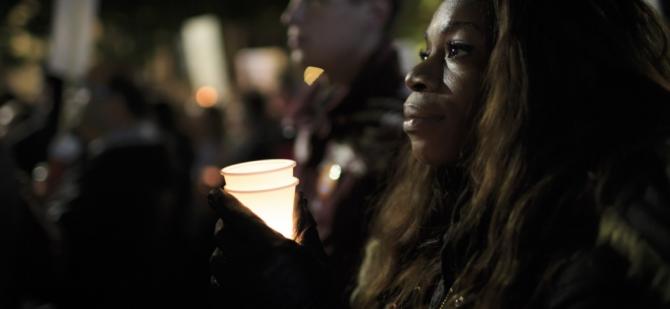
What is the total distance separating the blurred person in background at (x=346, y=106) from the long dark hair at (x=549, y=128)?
4.81 ft

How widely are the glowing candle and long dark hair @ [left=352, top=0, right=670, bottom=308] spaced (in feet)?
1.40

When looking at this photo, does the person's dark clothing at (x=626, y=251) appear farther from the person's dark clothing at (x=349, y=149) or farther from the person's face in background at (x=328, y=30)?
the person's face in background at (x=328, y=30)

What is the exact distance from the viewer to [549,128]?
60.1 inches

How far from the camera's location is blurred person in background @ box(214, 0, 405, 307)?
3098 mm

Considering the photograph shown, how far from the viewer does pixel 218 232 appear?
1.83 metres

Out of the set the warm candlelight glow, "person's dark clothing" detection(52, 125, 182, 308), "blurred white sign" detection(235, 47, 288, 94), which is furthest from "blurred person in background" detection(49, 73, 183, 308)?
"blurred white sign" detection(235, 47, 288, 94)

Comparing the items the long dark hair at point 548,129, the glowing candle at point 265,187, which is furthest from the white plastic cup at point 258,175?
the long dark hair at point 548,129

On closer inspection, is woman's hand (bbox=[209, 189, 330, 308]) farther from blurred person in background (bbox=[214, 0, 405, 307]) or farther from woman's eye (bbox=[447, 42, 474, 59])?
blurred person in background (bbox=[214, 0, 405, 307])

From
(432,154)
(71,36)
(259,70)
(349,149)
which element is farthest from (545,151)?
(259,70)

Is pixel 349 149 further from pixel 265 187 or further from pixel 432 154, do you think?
pixel 432 154

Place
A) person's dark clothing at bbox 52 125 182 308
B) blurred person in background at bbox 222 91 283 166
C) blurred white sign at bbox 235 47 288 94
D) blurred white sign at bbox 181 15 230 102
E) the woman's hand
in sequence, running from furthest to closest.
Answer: blurred white sign at bbox 181 15 230 102
blurred white sign at bbox 235 47 288 94
blurred person in background at bbox 222 91 283 166
person's dark clothing at bbox 52 125 182 308
the woman's hand

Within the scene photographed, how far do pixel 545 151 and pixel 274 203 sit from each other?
66 centimetres

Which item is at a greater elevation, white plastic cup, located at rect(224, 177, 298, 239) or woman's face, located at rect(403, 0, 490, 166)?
woman's face, located at rect(403, 0, 490, 166)

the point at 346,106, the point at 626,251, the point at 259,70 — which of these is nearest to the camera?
the point at 626,251
